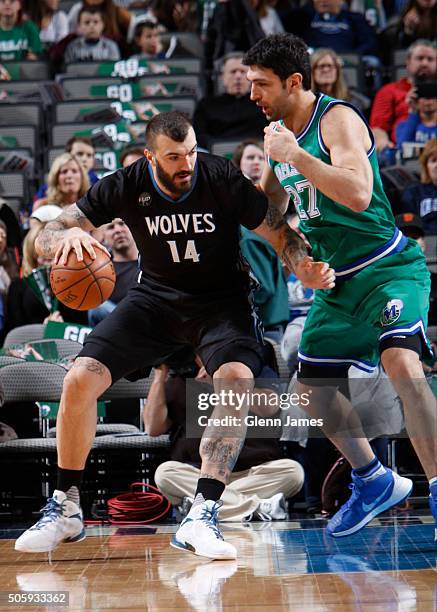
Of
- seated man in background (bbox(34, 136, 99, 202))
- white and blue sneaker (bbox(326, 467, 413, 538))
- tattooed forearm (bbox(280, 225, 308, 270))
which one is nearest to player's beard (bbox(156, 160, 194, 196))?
tattooed forearm (bbox(280, 225, 308, 270))

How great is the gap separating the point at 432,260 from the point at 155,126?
3015 millimetres

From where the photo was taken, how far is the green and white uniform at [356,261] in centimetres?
410

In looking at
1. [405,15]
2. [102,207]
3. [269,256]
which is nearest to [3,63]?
[405,15]

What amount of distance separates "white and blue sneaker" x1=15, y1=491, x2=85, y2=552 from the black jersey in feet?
3.36

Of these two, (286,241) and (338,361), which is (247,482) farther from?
(286,241)

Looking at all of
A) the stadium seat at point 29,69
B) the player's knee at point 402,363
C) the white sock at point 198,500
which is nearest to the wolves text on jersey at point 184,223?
the player's knee at point 402,363

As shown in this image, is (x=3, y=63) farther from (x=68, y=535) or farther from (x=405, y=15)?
(x=68, y=535)

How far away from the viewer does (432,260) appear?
662 cm

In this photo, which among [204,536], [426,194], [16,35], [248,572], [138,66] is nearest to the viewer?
[248,572]

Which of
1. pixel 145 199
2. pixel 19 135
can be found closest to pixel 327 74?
pixel 19 135

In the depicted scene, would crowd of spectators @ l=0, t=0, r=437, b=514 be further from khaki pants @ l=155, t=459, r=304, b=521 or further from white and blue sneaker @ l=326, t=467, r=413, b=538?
white and blue sneaker @ l=326, t=467, r=413, b=538

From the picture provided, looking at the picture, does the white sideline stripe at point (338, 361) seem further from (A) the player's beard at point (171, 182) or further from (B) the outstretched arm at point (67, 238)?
(B) the outstretched arm at point (67, 238)

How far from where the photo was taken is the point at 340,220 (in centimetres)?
418

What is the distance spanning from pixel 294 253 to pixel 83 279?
915 millimetres
